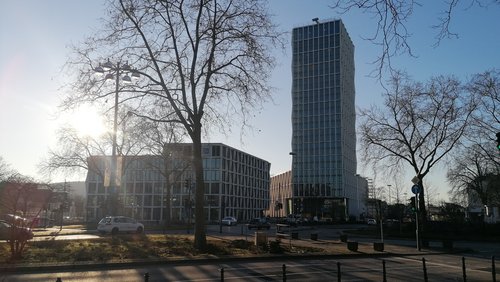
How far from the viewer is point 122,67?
2489 cm

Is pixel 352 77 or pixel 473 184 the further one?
pixel 352 77

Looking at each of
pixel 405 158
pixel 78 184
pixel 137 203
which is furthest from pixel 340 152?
pixel 78 184

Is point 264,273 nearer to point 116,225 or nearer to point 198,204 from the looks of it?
point 198,204

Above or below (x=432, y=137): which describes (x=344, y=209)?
below

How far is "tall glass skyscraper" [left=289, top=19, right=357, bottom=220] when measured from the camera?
12962cm

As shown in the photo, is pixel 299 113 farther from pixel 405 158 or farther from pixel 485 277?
pixel 485 277

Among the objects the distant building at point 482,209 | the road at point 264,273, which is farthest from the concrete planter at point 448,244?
the distant building at point 482,209

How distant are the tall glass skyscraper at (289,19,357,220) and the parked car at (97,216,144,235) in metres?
86.4

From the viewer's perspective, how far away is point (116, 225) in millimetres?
→ 42125

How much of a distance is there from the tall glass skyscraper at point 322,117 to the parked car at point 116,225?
8644cm

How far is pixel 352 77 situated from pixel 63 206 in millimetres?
100205

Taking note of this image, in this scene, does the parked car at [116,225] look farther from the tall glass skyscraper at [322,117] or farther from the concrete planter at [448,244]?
the tall glass skyscraper at [322,117]

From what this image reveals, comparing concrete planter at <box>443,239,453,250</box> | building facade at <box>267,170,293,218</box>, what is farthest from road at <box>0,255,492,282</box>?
building facade at <box>267,170,293,218</box>

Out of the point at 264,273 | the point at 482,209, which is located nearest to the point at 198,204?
the point at 264,273
